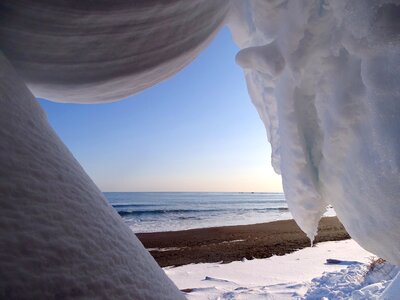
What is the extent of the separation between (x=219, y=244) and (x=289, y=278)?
418 cm

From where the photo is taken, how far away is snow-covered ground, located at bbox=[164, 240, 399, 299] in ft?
14.2

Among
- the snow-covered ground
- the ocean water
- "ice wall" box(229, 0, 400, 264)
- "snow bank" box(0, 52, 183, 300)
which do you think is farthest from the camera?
the ocean water

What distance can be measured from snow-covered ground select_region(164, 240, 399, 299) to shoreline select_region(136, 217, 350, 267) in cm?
72

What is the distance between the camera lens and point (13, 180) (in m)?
0.80

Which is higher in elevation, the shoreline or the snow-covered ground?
the shoreline

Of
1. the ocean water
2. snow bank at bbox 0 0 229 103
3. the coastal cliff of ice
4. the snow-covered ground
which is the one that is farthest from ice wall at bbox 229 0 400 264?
the ocean water

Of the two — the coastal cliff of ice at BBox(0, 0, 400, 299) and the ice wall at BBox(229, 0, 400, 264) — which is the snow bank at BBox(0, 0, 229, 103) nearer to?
the coastal cliff of ice at BBox(0, 0, 400, 299)

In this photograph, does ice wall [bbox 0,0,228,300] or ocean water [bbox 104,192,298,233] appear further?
ocean water [bbox 104,192,298,233]

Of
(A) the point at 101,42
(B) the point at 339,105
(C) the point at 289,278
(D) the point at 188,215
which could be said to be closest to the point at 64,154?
(A) the point at 101,42

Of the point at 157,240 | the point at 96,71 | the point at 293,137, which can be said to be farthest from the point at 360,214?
the point at 157,240

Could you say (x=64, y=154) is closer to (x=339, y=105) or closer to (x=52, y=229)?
(x=52, y=229)

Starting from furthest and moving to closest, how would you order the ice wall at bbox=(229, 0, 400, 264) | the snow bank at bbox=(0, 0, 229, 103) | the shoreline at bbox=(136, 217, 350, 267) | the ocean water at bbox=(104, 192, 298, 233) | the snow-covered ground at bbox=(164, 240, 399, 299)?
the ocean water at bbox=(104, 192, 298, 233)
the shoreline at bbox=(136, 217, 350, 267)
the snow-covered ground at bbox=(164, 240, 399, 299)
the snow bank at bbox=(0, 0, 229, 103)
the ice wall at bbox=(229, 0, 400, 264)

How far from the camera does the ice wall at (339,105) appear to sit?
1.12 m

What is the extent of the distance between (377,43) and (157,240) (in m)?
9.98
